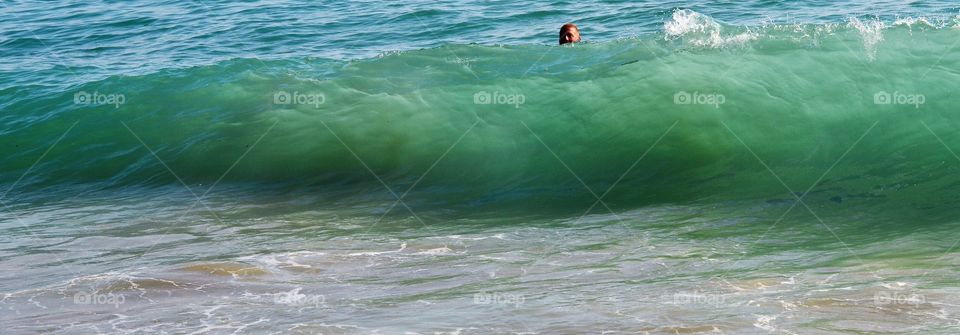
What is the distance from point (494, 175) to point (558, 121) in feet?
5.10

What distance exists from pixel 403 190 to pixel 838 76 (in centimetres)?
517

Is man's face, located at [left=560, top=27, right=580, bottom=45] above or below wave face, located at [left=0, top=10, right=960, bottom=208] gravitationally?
above

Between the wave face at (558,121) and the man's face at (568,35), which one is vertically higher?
the man's face at (568,35)

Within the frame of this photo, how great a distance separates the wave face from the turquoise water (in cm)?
4

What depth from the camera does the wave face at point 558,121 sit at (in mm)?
10953

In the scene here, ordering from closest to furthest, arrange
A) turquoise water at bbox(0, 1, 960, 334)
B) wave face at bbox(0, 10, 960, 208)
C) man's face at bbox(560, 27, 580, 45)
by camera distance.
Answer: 1. turquoise water at bbox(0, 1, 960, 334)
2. wave face at bbox(0, 10, 960, 208)
3. man's face at bbox(560, 27, 580, 45)

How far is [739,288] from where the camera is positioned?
23.7ft

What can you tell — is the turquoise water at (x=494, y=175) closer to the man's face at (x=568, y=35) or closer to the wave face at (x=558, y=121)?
the wave face at (x=558, y=121)

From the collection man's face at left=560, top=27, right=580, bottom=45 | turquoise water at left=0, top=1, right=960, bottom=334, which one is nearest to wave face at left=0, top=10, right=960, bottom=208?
turquoise water at left=0, top=1, right=960, bottom=334

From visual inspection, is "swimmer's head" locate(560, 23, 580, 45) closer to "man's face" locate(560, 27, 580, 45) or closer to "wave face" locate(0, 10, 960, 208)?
"man's face" locate(560, 27, 580, 45)

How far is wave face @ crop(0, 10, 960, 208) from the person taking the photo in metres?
11.0

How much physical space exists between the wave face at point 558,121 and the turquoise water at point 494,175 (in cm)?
4

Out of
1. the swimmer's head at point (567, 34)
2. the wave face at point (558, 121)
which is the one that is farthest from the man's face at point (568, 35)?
the wave face at point (558, 121)

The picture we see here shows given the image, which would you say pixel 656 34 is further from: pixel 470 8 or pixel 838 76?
pixel 470 8
